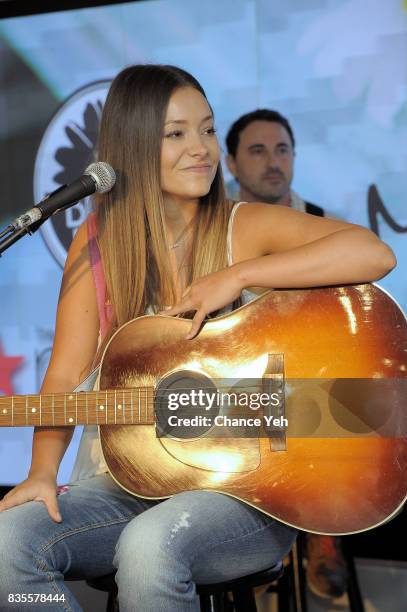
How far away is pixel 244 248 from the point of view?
1877 mm

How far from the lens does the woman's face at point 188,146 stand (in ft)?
6.09

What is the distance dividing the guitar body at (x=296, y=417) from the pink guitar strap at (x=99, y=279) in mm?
172

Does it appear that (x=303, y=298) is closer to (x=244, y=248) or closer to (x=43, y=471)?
(x=244, y=248)

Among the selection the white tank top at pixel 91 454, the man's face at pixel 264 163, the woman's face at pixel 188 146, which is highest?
the man's face at pixel 264 163

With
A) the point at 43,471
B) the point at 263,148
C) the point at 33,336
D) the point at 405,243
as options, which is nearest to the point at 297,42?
the point at 263,148

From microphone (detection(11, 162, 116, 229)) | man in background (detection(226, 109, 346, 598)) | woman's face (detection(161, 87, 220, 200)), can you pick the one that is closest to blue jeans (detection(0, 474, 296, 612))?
microphone (detection(11, 162, 116, 229))

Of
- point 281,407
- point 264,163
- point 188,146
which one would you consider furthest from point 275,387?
point 264,163

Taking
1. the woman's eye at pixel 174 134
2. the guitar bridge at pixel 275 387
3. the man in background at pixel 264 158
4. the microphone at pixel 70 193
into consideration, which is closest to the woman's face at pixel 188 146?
the woman's eye at pixel 174 134

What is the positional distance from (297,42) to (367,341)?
6.56 ft

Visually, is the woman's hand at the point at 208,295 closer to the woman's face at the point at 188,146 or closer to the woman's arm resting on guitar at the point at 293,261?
the woman's arm resting on guitar at the point at 293,261

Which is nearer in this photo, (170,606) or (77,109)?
(170,606)

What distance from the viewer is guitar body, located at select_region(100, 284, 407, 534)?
156 centimetres

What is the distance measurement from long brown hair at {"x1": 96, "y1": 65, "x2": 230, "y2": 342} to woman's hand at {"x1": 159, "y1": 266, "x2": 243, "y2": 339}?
0.13m

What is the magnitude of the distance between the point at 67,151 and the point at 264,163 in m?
0.86
